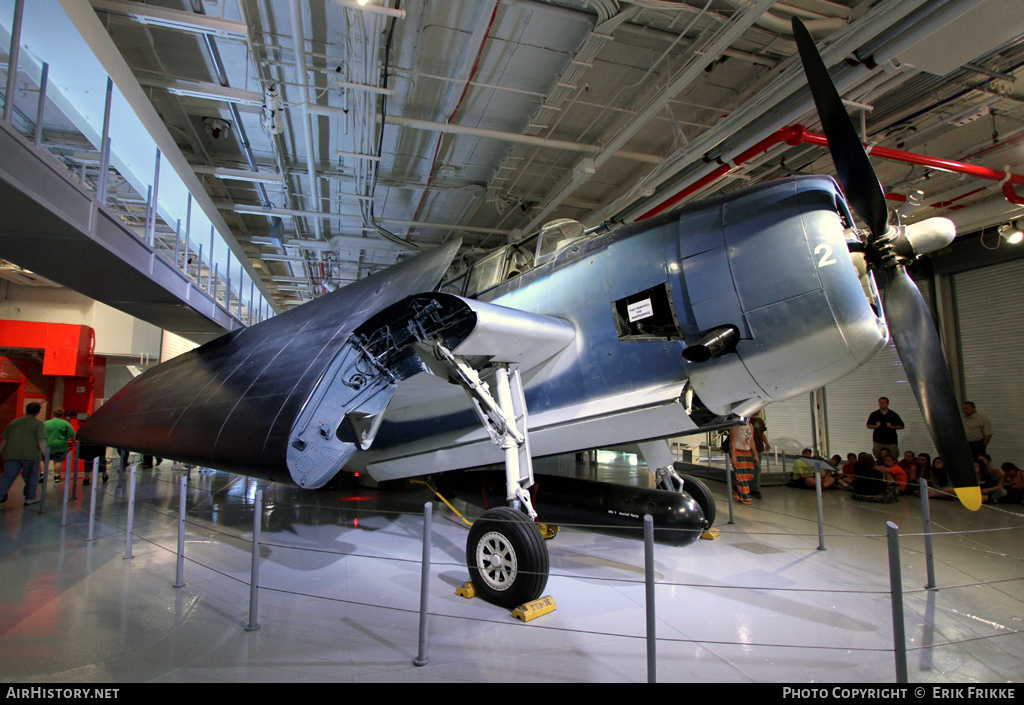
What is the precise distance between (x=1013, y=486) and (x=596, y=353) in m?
8.80

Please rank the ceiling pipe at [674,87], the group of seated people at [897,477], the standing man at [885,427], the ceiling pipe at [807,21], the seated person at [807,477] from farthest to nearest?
the seated person at [807,477], the standing man at [885,427], the group of seated people at [897,477], the ceiling pipe at [807,21], the ceiling pipe at [674,87]


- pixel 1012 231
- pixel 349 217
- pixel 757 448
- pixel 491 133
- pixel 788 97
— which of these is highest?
pixel 491 133

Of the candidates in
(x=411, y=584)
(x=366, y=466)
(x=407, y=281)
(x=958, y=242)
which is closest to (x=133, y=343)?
(x=366, y=466)

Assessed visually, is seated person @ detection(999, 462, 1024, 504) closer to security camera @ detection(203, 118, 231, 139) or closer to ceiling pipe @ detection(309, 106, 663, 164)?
ceiling pipe @ detection(309, 106, 663, 164)

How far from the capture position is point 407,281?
18.6 ft

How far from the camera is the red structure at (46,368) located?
10.8 m

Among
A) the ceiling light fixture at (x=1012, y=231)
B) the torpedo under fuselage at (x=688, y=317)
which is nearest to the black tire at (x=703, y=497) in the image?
the torpedo under fuselage at (x=688, y=317)

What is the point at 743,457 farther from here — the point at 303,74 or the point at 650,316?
the point at 303,74

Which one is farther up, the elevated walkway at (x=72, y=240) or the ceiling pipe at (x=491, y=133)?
the ceiling pipe at (x=491, y=133)

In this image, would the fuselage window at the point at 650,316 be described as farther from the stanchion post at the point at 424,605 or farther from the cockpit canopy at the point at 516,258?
the stanchion post at the point at 424,605

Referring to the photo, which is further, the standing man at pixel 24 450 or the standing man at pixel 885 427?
the standing man at pixel 885 427

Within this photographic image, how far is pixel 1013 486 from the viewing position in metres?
8.38

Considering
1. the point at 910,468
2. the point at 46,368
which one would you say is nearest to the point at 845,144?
the point at 910,468

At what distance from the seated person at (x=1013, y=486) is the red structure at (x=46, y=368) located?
60.6 feet
